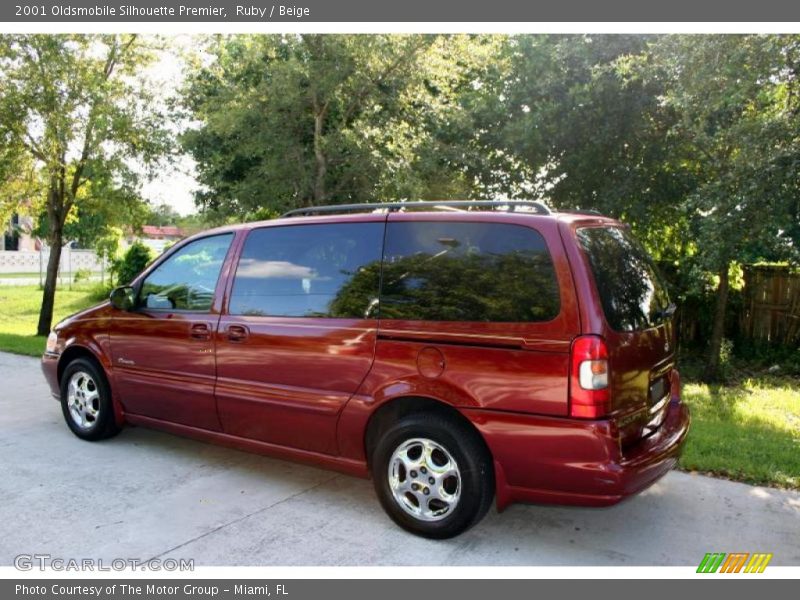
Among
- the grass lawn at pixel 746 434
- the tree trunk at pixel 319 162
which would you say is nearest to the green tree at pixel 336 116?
the tree trunk at pixel 319 162

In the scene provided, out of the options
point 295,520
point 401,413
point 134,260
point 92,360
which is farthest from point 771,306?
point 134,260

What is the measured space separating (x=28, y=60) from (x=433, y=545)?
1166 cm

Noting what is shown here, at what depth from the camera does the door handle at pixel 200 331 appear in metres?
4.80

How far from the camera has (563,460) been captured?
342 cm

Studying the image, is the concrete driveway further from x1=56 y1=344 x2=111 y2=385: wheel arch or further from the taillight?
the taillight

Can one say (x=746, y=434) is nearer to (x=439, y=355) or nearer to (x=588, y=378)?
(x=588, y=378)

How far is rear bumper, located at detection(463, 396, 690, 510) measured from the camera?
132 inches

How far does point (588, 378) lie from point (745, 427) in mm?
4179

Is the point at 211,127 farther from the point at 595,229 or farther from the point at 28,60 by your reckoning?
the point at 595,229

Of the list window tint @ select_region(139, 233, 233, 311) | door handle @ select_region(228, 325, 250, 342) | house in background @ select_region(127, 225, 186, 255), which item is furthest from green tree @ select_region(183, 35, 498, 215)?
door handle @ select_region(228, 325, 250, 342)

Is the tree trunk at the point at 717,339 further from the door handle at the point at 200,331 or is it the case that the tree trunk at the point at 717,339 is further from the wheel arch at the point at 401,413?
the door handle at the point at 200,331

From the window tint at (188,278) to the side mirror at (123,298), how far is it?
0.08 m
